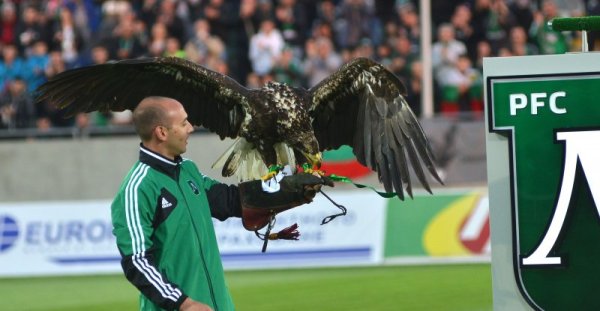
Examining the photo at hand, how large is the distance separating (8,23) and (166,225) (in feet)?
54.5

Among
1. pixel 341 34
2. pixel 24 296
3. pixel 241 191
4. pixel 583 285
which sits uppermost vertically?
pixel 341 34

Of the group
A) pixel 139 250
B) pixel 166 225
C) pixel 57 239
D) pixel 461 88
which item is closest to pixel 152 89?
pixel 166 225

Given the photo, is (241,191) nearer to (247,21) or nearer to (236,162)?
(236,162)

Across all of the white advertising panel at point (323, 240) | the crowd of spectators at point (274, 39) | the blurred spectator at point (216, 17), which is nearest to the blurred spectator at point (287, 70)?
the crowd of spectators at point (274, 39)

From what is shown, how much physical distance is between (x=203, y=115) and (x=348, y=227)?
5.52 metres

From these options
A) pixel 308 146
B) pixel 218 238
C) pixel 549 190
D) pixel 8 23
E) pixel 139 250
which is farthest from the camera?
pixel 8 23

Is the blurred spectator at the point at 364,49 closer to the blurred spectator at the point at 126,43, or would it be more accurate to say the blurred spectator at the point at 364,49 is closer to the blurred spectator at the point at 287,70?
the blurred spectator at the point at 287,70

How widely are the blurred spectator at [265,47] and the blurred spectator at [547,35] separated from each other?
13.0 ft

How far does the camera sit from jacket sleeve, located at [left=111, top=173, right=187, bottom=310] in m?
5.36

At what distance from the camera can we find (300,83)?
62.4 feet

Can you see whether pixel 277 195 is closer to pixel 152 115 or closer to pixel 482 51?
pixel 152 115

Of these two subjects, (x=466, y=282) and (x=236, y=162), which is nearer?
(x=236, y=162)

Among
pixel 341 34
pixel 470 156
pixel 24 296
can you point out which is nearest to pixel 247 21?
pixel 341 34

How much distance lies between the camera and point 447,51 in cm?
1903
